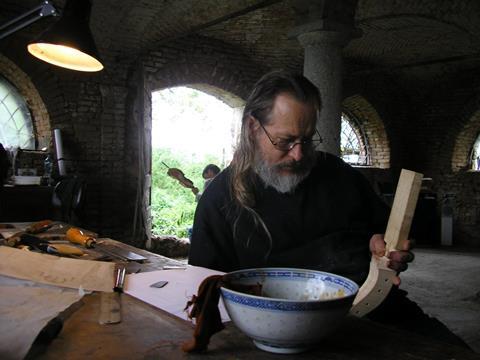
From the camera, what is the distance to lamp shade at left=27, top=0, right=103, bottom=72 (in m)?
2.59

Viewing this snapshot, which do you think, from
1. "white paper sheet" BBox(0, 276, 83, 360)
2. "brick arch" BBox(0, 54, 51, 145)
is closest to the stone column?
"brick arch" BBox(0, 54, 51, 145)

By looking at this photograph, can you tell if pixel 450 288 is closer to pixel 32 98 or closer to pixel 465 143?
pixel 465 143

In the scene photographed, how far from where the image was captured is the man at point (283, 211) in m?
1.85

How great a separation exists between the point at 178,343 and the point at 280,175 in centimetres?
104

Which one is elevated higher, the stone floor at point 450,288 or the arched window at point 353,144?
the arched window at point 353,144

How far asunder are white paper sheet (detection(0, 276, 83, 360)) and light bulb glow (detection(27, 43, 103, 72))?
6.24ft

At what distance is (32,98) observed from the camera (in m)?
6.10

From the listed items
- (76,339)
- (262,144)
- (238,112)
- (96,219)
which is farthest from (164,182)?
(76,339)

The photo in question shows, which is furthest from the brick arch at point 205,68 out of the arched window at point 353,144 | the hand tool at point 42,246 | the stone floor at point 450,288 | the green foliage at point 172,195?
the hand tool at point 42,246

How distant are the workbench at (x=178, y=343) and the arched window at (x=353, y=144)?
9864 mm

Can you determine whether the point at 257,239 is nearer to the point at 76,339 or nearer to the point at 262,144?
the point at 262,144

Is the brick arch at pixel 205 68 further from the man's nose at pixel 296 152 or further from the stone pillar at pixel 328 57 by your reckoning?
the man's nose at pixel 296 152

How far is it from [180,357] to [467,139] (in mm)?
11280

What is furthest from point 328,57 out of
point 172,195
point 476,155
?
point 172,195
